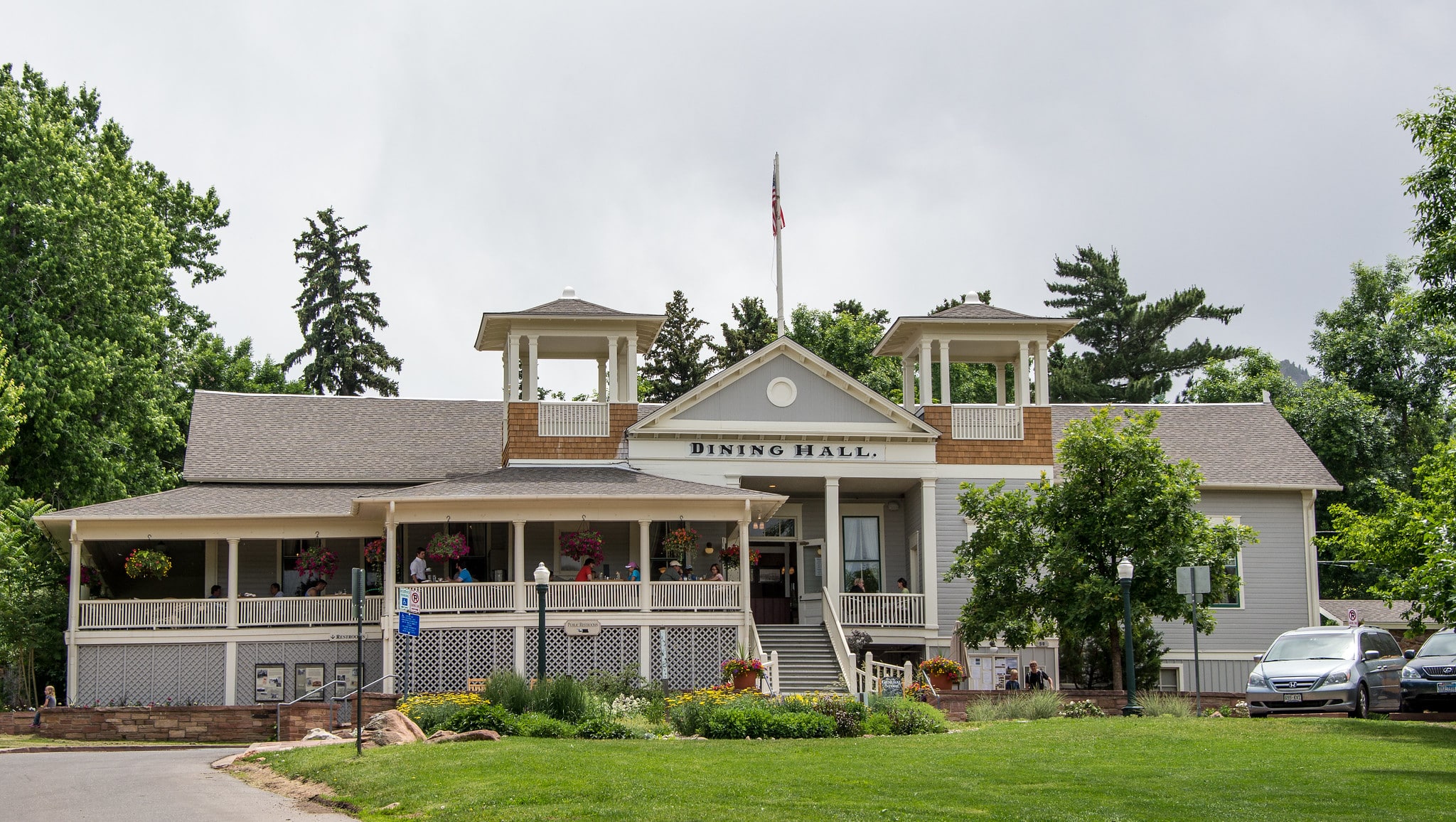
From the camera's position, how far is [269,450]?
1366 inches

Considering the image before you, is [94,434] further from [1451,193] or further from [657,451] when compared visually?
[1451,193]

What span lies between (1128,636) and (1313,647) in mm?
2944

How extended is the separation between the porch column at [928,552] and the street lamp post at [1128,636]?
6631 mm

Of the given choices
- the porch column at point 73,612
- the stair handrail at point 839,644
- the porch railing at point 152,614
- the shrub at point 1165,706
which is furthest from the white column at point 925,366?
the porch column at point 73,612

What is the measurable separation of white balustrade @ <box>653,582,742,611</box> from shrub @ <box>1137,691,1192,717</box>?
812cm

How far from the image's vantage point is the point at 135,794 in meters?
16.0

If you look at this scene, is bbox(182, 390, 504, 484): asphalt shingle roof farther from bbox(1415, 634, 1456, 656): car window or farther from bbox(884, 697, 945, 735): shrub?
bbox(1415, 634, 1456, 656): car window

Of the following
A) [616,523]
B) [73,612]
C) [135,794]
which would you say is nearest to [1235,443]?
[616,523]

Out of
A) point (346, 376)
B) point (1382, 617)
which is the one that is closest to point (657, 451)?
point (1382, 617)

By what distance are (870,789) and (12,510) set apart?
2641 cm

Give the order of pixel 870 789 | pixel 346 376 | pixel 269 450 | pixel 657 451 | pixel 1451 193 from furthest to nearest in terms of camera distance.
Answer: pixel 346 376, pixel 269 450, pixel 657 451, pixel 1451 193, pixel 870 789

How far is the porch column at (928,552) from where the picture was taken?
3156 cm

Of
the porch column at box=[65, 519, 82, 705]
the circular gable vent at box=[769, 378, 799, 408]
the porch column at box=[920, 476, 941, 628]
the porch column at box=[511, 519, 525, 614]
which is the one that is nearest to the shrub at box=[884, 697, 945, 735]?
the porch column at box=[920, 476, 941, 628]

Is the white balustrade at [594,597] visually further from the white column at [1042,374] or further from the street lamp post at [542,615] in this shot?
the white column at [1042,374]
